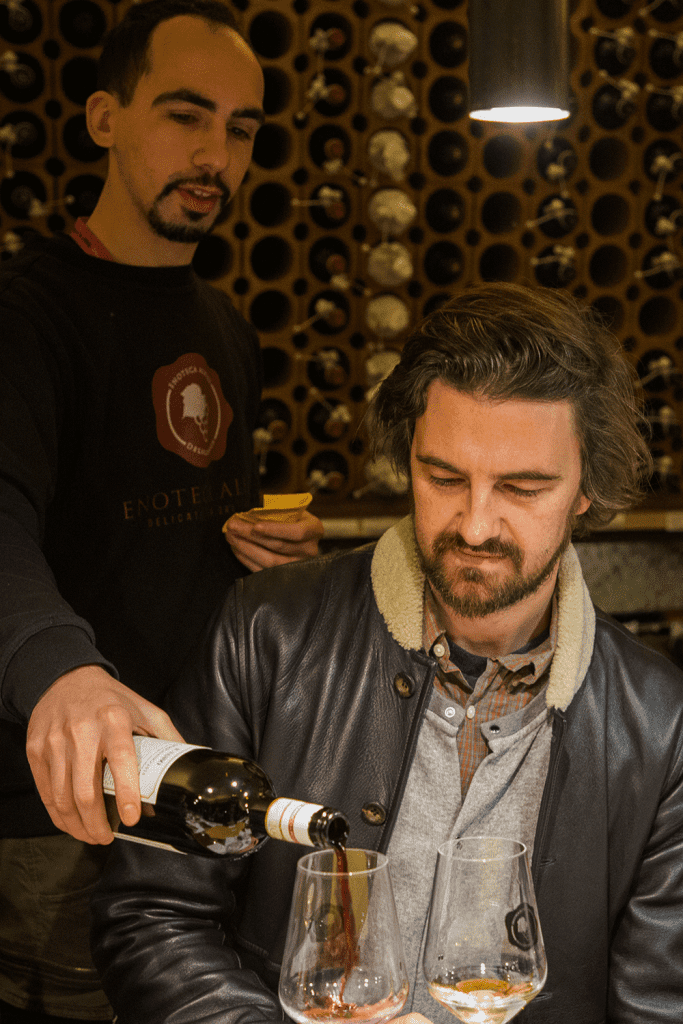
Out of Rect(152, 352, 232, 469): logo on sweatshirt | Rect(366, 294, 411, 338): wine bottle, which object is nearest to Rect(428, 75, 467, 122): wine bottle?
Rect(366, 294, 411, 338): wine bottle

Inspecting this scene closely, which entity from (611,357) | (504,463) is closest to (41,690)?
(504,463)

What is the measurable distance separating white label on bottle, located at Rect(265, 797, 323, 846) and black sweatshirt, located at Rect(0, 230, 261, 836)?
90 centimetres

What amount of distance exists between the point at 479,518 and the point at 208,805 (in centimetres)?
63

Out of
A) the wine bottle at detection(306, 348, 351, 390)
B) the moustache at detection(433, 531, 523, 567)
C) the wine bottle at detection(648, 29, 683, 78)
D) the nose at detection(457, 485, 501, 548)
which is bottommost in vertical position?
the moustache at detection(433, 531, 523, 567)

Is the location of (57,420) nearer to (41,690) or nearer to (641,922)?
(41,690)

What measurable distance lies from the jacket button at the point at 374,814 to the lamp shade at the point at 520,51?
1058mm

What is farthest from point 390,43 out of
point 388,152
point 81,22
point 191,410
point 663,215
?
point 191,410

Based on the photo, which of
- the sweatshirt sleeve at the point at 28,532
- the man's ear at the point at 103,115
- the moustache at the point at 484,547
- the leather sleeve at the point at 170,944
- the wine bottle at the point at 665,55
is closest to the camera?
the sweatshirt sleeve at the point at 28,532

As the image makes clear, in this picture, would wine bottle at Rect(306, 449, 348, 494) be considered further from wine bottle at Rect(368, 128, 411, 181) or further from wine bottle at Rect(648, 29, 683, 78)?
wine bottle at Rect(648, 29, 683, 78)

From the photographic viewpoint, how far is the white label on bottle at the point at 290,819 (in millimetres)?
1050

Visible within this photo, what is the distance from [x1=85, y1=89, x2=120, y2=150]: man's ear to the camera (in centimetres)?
226

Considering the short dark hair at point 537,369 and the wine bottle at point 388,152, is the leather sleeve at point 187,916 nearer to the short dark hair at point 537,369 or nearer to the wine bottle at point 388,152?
the short dark hair at point 537,369

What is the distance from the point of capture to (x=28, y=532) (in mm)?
1653

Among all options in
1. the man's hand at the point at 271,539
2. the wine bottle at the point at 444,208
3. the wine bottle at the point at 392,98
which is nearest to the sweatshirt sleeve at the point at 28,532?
the man's hand at the point at 271,539
